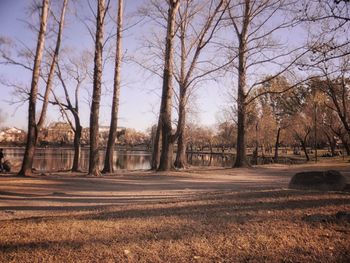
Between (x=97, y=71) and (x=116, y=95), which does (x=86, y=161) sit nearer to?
(x=116, y=95)

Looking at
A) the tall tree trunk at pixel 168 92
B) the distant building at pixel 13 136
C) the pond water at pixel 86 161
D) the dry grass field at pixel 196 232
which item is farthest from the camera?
the distant building at pixel 13 136

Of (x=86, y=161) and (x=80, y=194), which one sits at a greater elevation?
(x=86, y=161)

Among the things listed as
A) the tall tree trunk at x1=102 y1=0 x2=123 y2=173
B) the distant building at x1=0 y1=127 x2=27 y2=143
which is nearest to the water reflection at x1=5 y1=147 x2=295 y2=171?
the tall tree trunk at x1=102 y1=0 x2=123 y2=173

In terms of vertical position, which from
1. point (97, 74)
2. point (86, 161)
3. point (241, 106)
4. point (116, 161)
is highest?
point (97, 74)

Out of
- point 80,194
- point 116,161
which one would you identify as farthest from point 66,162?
point 80,194

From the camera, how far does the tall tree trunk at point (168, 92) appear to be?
64.5 ft

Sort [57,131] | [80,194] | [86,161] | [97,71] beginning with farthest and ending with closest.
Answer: [57,131]
[86,161]
[97,71]
[80,194]

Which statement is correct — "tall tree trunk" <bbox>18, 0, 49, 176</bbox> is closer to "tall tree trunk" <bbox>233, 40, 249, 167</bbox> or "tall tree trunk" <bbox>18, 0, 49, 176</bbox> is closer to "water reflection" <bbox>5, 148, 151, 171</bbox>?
"tall tree trunk" <bbox>233, 40, 249, 167</bbox>

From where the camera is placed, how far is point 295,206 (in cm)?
748

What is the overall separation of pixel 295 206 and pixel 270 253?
8.49 feet

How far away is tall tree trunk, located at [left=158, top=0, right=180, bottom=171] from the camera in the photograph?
19.7 metres

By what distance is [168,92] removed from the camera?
66.3 ft

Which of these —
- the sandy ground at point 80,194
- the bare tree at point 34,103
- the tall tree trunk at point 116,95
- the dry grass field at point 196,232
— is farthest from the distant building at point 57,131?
the dry grass field at point 196,232

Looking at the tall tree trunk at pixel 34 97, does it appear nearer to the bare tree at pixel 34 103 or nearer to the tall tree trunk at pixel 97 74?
the bare tree at pixel 34 103
